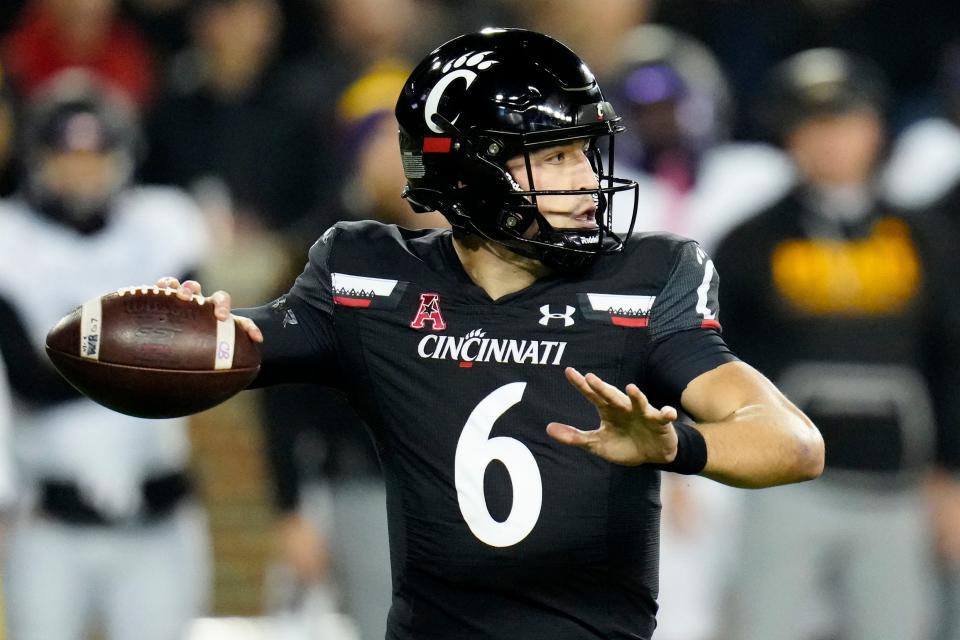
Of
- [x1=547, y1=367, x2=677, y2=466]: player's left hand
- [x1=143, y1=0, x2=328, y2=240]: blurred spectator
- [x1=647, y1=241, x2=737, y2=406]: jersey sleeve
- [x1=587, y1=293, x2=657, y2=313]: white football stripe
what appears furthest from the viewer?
[x1=143, y1=0, x2=328, y2=240]: blurred spectator

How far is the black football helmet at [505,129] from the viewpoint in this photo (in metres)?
2.82

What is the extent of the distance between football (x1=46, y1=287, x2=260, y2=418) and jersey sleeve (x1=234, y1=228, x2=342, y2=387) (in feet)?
0.30

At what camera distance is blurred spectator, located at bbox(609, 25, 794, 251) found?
5816 millimetres

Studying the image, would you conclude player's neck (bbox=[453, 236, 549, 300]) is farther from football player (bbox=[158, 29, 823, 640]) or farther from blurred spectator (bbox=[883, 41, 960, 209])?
blurred spectator (bbox=[883, 41, 960, 209])

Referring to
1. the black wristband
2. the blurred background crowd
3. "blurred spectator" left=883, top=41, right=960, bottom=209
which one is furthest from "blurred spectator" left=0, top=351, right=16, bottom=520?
"blurred spectator" left=883, top=41, right=960, bottom=209

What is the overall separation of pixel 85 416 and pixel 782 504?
225cm

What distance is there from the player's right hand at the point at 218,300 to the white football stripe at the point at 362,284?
0.18 m

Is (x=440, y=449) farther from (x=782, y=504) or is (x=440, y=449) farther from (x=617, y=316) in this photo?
(x=782, y=504)

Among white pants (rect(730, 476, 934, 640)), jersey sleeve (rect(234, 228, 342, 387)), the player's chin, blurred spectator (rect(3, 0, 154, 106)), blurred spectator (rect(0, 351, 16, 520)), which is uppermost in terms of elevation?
the player's chin

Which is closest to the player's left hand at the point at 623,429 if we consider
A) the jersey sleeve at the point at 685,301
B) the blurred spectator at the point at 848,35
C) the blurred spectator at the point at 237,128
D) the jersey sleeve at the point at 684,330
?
the jersey sleeve at the point at 684,330

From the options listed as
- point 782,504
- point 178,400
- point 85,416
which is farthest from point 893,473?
point 178,400

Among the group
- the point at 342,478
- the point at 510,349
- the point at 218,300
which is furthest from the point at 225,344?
the point at 342,478

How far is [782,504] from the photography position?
5109mm

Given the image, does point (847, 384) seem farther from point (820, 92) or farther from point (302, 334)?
point (302, 334)
